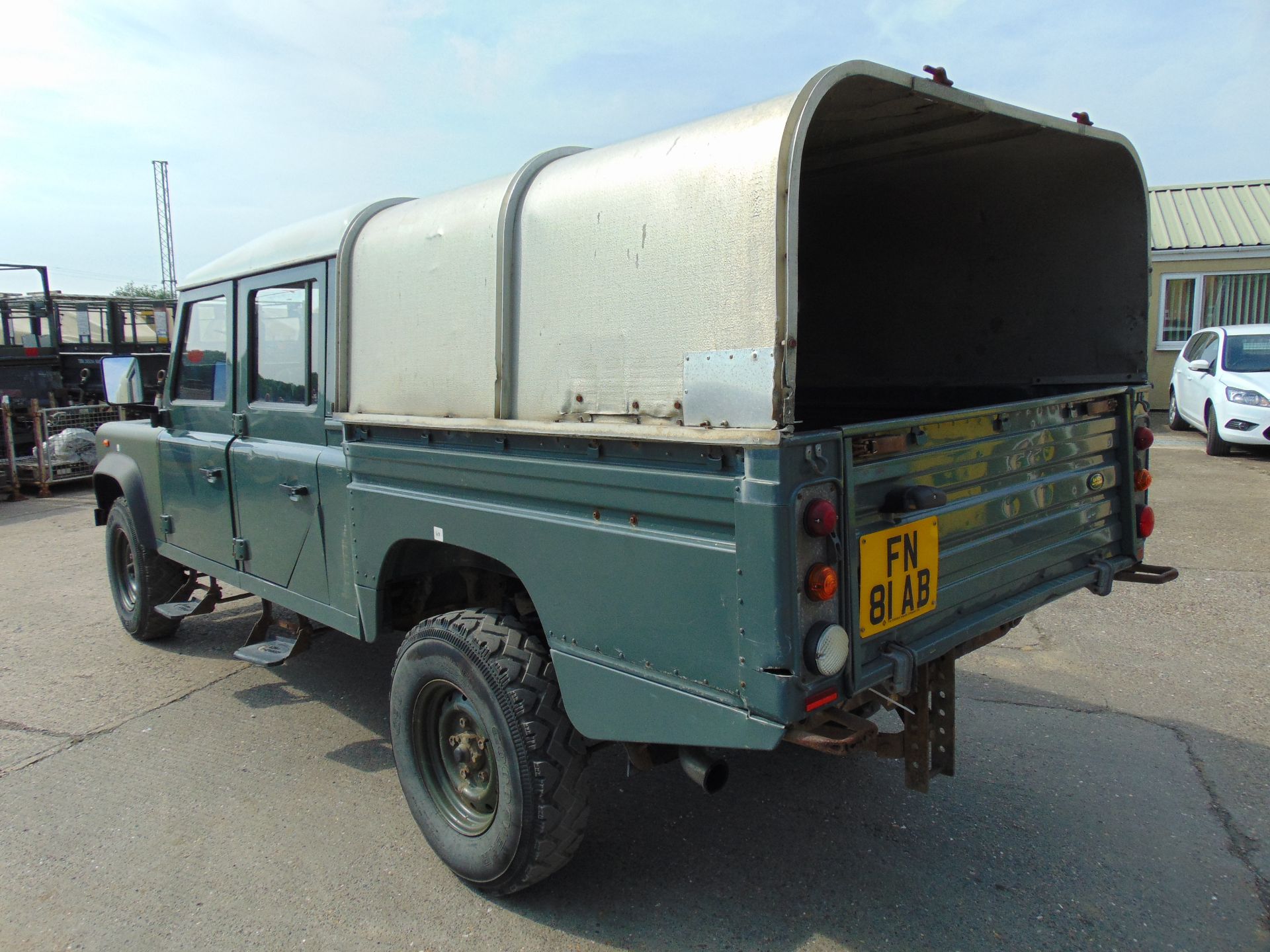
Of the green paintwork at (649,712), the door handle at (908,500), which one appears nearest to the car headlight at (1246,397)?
the door handle at (908,500)

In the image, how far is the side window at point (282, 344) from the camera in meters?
3.68

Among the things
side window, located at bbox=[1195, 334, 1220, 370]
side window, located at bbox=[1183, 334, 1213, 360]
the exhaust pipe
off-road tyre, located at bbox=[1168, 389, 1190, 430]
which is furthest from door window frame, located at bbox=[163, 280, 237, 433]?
off-road tyre, located at bbox=[1168, 389, 1190, 430]

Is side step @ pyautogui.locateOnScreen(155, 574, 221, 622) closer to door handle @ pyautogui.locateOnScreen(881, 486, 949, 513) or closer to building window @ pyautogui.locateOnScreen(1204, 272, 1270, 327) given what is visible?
door handle @ pyautogui.locateOnScreen(881, 486, 949, 513)

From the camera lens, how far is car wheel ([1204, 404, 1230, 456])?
11.0 metres

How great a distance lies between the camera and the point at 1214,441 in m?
11.1

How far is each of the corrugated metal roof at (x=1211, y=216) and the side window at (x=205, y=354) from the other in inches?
615

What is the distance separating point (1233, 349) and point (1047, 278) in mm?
9818

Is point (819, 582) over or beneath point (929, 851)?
over

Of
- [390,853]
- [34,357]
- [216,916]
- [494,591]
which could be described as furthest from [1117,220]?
[34,357]

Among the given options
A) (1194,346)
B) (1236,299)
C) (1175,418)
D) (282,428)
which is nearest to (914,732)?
(282,428)

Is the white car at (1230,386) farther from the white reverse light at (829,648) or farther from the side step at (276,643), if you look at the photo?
the side step at (276,643)

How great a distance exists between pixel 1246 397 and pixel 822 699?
440 inches

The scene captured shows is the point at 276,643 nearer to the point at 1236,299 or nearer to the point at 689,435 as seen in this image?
the point at 689,435

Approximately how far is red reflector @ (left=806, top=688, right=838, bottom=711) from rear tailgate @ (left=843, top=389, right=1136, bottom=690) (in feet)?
0.32
